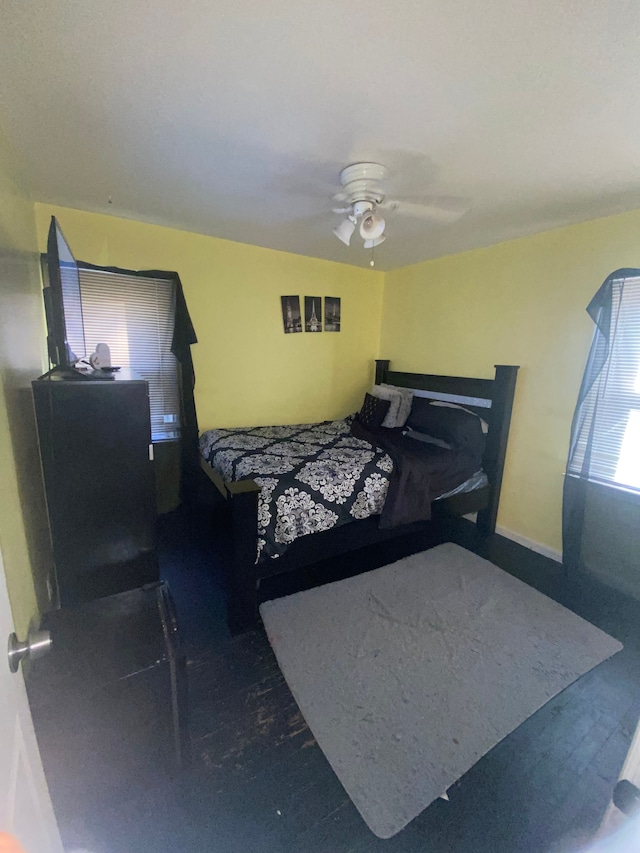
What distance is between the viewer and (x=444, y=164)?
180 centimetres

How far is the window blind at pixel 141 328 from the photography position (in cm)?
288

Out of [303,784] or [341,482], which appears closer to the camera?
[303,784]

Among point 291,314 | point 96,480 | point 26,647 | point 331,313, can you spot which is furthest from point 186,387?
point 26,647

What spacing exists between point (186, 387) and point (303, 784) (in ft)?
Answer: 9.13

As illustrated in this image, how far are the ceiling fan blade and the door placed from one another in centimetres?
217

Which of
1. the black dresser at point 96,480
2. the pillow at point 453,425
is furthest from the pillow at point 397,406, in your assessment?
the black dresser at point 96,480

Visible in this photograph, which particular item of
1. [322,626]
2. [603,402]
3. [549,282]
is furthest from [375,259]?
[322,626]

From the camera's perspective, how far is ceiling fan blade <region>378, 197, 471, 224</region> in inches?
75.2

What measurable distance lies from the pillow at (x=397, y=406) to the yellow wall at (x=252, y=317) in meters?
0.83

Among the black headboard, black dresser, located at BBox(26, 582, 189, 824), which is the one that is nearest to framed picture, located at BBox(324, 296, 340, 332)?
the black headboard

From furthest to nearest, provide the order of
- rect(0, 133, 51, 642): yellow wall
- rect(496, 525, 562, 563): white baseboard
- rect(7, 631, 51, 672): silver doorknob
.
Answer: rect(496, 525, 562, 563): white baseboard → rect(0, 133, 51, 642): yellow wall → rect(7, 631, 51, 672): silver doorknob

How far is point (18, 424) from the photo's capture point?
4.97 ft

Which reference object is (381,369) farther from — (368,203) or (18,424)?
(18,424)

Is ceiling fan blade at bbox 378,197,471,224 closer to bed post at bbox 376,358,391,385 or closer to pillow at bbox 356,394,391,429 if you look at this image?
pillow at bbox 356,394,391,429
